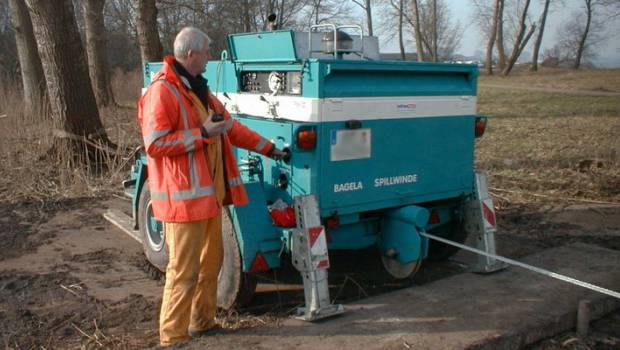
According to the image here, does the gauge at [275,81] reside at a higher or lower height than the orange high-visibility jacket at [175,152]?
higher

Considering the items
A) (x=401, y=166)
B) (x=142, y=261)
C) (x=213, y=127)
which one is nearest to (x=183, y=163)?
(x=213, y=127)

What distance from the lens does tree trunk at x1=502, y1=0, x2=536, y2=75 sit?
39.9 metres

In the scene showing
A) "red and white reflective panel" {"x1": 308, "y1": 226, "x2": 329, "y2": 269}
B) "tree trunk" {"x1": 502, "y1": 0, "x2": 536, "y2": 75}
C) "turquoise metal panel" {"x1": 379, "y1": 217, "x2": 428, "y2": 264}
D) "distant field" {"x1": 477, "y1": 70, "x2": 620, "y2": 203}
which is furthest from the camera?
"tree trunk" {"x1": 502, "y1": 0, "x2": 536, "y2": 75}

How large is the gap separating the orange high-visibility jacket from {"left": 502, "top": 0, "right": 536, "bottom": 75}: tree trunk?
127ft

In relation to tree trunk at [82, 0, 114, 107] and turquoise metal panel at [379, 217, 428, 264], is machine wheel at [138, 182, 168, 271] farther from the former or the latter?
tree trunk at [82, 0, 114, 107]

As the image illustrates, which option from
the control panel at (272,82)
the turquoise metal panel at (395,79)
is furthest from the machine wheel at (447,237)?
the control panel at (272,82)

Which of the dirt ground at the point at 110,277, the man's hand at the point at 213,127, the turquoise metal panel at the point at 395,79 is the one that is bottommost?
the dirt ground at the point at 110,277

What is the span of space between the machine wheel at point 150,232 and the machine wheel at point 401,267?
1.90 m

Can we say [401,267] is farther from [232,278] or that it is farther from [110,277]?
[110,277]

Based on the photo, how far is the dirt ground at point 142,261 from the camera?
14.1 feet

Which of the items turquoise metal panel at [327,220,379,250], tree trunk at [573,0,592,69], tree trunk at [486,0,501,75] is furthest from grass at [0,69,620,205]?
tree trunk at [573,0,592,69]

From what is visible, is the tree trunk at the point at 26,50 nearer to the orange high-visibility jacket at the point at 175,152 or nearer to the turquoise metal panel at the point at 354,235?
the turquoise metal panel at the point at 354,235

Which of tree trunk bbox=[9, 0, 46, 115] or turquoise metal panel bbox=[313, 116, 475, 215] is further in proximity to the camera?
tree trunk bbox=[9, 0, 46, 115]

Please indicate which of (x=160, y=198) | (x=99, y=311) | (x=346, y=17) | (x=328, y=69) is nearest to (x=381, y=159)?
(x=328, y=69)
